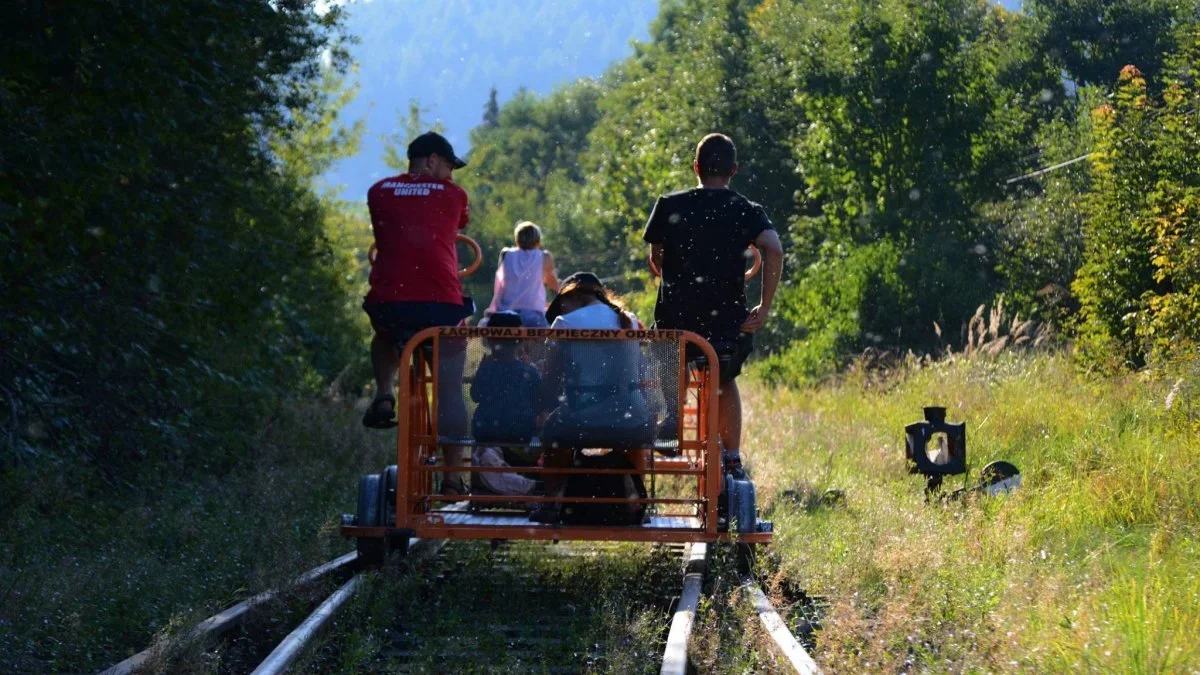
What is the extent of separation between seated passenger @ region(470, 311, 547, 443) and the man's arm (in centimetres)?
145

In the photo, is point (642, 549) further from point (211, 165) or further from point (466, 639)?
point (211, 165)

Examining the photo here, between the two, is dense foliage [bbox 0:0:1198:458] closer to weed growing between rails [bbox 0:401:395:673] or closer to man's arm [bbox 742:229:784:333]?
weed growing between rails [bbox 0:401:395:673]

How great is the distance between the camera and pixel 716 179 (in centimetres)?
856

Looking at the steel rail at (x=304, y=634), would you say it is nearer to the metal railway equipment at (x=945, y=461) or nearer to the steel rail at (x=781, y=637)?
the steel rail at (x=781, y=637)

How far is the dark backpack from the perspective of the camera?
7.86 m

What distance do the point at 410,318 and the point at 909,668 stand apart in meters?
4.03

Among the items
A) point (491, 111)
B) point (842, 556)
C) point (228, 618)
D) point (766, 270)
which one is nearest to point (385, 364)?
point (766, 270)

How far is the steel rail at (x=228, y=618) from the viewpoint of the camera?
5.74m

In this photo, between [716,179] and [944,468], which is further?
[944,468]

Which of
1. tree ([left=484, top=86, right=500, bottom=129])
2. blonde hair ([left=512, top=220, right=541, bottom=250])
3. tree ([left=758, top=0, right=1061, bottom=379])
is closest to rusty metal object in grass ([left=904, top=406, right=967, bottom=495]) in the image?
blonde hair ([left=512, top=220, right=541, bottom=250])

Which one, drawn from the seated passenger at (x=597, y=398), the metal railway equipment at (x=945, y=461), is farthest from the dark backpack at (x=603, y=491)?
the metal railway equipment at (x=945, y=461)

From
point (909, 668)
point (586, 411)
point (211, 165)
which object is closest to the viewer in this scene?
point (909, 668)

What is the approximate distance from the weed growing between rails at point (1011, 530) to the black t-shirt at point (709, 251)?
4.61 feet

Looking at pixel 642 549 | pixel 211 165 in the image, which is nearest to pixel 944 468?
pixel 642 549
